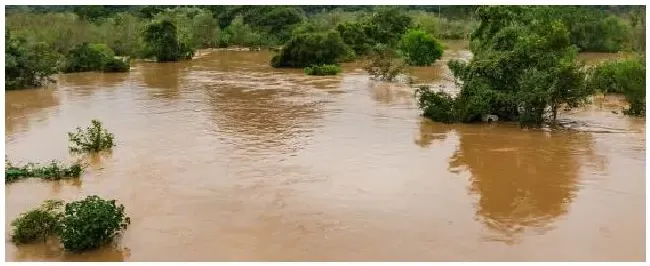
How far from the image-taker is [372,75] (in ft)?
88.1

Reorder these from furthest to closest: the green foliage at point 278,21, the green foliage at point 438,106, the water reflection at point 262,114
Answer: the green foliage at point 278,21 < the green foliage at point 438,106 < the water reflection at point 262,114

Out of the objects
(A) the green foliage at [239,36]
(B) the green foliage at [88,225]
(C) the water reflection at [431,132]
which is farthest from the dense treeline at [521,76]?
(A) the green foliage at [239,36]

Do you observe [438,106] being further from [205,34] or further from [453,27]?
[453,27]

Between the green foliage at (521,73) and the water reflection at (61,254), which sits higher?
the green foliage at (521,73)

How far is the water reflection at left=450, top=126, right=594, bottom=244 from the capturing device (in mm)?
9477

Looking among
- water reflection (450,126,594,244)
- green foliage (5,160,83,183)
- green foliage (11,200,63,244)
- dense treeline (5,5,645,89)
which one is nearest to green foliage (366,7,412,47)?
dense treeline (5,5,645,89)

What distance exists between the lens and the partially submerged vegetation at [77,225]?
318 inches

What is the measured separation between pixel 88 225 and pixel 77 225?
0.13 meters

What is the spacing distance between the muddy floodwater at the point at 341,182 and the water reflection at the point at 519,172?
0.13 ft

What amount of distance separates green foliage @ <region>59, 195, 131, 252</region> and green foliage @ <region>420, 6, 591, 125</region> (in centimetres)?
984

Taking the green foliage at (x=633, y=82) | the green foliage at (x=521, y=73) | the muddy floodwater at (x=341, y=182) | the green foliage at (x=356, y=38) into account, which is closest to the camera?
the muddy floodwater at (x=341, y=182)

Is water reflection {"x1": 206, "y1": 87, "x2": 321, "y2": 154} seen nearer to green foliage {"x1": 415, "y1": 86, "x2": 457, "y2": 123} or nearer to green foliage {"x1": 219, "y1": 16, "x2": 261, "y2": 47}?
green foliage {"x1": 415, "y1": 86, "x2": 457, "y2": 123}

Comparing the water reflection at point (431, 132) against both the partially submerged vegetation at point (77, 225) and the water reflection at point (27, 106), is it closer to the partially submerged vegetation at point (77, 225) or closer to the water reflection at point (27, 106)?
the partially submerged vegetation at point (77, 225)

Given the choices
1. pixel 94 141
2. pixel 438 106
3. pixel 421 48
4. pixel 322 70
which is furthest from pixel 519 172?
pixel 421 48
